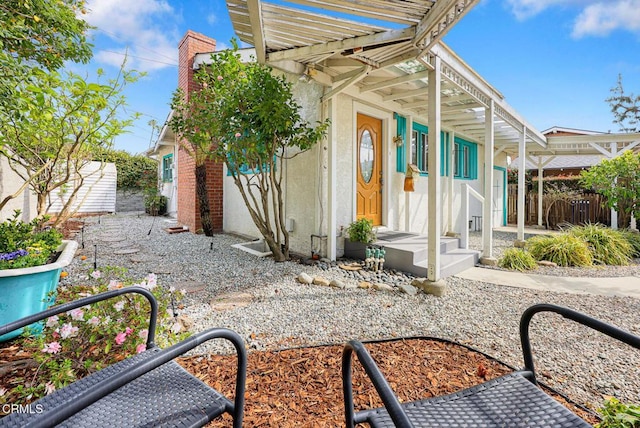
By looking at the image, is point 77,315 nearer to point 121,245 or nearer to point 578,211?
point 121,245

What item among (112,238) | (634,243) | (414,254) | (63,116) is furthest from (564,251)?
(112,238)

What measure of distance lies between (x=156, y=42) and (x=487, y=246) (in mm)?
16962

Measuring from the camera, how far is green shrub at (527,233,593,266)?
5414mm

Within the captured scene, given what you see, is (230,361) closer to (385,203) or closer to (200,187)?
(385,203)

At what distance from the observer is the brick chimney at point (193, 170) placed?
26.3ft

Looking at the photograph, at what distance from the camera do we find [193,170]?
8.23 meters

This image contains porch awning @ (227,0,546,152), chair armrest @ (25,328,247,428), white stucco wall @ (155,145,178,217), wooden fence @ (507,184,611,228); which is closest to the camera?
chair armrest @ (25,328,247,428)

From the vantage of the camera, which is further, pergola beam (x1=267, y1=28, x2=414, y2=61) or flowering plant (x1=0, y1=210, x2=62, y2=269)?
pergola beam (x1=267, y1=28, x2=414, y2=61)

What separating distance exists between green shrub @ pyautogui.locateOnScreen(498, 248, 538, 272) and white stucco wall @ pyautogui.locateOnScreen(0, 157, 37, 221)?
7675 mm

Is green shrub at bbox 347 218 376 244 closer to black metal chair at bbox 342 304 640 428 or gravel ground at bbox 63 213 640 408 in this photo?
gravel ground at bbox 63 213 640 408

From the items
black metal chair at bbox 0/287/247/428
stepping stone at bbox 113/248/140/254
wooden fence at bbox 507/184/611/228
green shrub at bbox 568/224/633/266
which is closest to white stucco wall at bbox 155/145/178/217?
stepping stone at bbox 113/248/140/254

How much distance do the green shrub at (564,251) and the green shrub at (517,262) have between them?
599mm

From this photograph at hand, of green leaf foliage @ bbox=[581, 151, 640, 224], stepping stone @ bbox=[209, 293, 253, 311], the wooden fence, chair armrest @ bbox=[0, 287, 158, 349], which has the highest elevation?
green leaf foliage @ bbox=[581, 151, 640, 224]

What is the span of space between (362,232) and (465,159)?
5.78 m
